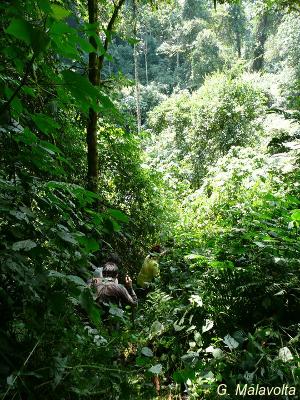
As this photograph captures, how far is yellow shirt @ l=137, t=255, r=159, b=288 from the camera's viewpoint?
16.1 feet

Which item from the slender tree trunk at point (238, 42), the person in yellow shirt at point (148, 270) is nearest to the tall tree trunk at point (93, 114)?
the person in yellow shirt at point (148, 270)

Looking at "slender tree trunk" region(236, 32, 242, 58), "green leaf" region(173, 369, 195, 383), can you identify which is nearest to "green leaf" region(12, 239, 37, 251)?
"green leaf" region(173, 369, 195, 383)

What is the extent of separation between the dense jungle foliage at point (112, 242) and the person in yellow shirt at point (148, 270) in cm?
15

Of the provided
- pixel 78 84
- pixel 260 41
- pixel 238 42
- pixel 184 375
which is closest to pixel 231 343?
pixel 184 375

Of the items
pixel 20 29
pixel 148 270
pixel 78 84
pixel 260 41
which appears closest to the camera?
pixel 20 29

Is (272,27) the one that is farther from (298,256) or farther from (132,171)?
(298,256)

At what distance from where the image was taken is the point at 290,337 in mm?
2586

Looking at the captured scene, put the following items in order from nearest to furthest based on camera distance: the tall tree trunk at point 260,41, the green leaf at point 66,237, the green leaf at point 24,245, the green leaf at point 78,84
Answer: the green leaf at point 78,84, the green leaf at point 24,245, the green leaf at point 66,237, the tall tree trunk at point 260,41

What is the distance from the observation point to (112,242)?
4.79 m

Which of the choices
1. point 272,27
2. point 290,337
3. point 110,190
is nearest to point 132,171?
point 110,190

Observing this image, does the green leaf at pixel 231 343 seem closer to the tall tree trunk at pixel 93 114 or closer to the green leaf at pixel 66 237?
the green leaf at pixel 66 237

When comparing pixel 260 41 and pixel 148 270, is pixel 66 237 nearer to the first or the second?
pixel 148 270

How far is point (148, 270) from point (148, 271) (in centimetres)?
2

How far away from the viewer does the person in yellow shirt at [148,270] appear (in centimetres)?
491
